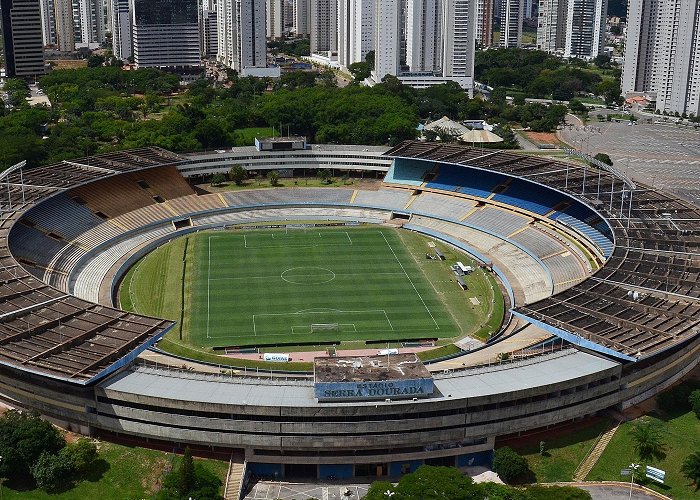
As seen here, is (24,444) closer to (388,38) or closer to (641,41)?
(388,38)

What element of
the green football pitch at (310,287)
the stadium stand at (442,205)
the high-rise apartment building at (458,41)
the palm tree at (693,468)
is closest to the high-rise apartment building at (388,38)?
the high-rise apartment building at (458,41)

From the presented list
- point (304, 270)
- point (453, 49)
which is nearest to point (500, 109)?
point (453, 49)

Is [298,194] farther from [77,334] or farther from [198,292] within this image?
[77,334]

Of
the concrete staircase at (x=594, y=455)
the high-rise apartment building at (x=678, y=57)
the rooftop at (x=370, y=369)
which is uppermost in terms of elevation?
the high-rise apartment building at (x=678, y=57)

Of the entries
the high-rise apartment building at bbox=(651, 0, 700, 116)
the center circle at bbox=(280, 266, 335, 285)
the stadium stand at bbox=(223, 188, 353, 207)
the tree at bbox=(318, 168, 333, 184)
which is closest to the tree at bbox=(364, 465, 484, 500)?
the center circle at bbox=(280, 266, 335, 285)

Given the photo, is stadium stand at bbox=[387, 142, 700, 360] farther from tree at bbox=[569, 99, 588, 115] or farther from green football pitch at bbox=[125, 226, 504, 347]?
tree at bbox=[569, 99, 588, 115]

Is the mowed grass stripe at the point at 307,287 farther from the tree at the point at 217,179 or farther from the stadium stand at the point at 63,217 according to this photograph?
the tree at the point at 217,179

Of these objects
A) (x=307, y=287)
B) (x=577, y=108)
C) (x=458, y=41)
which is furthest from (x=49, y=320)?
(x=458, y=41)
